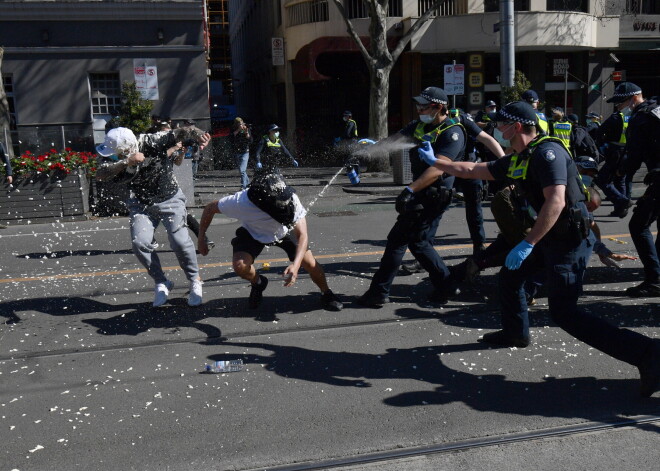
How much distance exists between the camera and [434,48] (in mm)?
23203

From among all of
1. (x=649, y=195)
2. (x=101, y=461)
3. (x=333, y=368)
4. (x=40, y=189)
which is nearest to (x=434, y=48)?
(x=40, y=189)

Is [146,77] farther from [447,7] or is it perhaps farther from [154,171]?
[154,171]

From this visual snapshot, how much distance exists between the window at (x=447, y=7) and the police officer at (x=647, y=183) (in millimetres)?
18356

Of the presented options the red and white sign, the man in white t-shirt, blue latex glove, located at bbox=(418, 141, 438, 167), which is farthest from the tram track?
the red and white sign

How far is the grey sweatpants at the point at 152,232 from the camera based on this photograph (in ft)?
20.2

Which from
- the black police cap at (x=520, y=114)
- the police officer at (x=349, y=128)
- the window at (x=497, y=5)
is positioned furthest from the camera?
the window at (x=497, y=5)

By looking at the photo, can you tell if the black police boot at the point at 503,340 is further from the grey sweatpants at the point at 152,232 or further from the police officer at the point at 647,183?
the grey sweatpants at the point at 152,232

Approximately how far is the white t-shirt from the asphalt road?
716 millimetres

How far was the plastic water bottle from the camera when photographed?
15.9 feet

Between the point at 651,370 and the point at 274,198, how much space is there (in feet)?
9.34

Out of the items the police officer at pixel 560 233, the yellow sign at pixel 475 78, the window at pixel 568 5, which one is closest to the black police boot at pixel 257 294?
the police officer at pixel 560 233

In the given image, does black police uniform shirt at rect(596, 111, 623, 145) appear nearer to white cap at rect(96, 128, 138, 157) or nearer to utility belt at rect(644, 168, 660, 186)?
utility belt at rect(644, 168, 660, 186)

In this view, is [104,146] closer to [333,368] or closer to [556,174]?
[333,368]

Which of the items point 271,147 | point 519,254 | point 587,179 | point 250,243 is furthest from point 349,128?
point 519,254
